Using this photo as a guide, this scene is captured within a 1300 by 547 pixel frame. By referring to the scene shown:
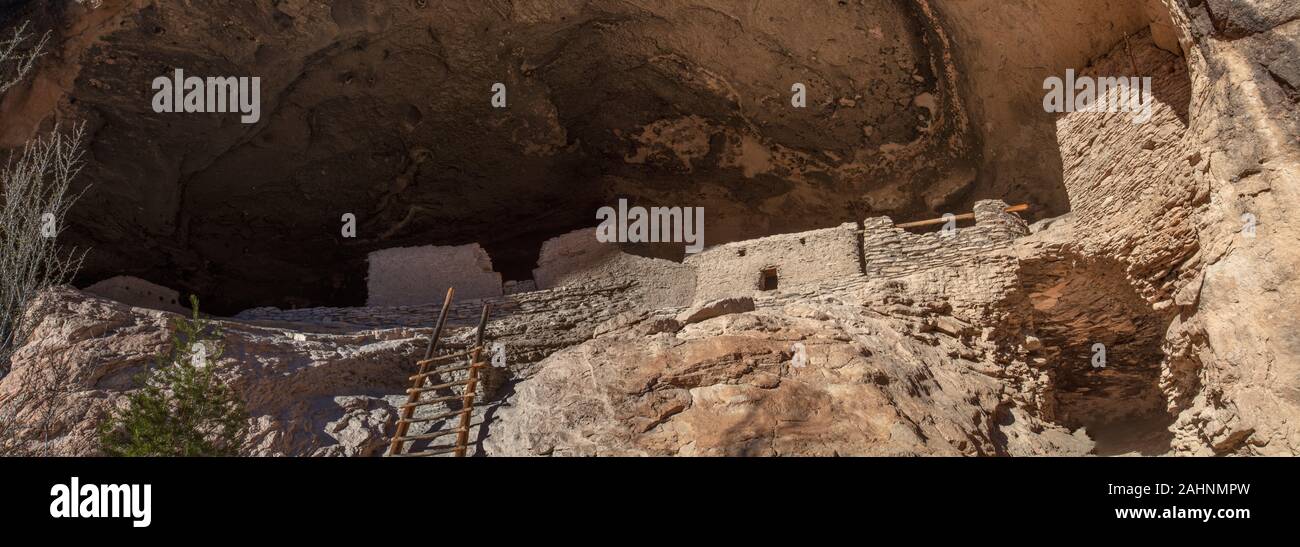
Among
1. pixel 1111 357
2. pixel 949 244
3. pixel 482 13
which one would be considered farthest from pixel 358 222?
pixel 1111 357

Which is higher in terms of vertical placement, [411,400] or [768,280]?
[768,280]

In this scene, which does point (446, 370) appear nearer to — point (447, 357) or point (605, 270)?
point (447, 357)

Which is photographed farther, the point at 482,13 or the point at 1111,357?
the point at 482,13

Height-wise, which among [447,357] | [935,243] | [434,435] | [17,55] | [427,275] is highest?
[17,55]

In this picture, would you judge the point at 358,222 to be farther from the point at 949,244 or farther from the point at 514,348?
the point at 949,244

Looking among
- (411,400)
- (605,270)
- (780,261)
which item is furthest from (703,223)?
(411,400)

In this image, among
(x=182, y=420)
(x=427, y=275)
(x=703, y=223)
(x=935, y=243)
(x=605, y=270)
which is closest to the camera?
(x=182, y=420)

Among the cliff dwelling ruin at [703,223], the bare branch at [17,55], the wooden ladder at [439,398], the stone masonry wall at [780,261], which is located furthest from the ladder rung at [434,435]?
the bare branch at [17,55]
